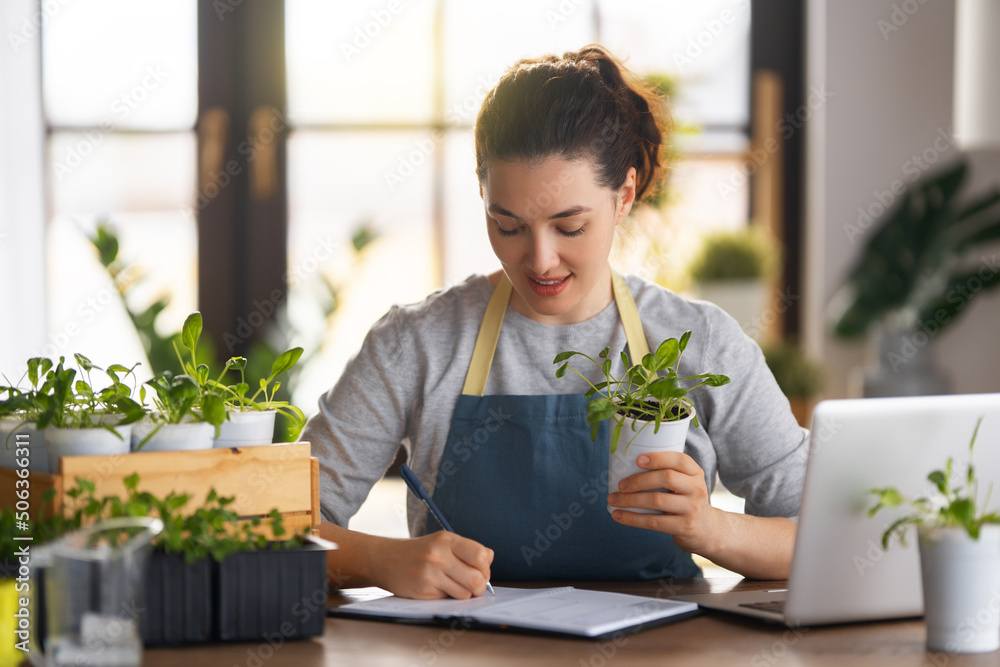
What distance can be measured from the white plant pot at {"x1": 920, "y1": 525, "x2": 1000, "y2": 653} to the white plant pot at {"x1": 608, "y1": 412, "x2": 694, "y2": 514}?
29cm

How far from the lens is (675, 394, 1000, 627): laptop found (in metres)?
1.07

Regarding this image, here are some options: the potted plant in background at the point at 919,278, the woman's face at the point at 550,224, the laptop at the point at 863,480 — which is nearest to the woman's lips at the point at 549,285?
the woman's face at the point at 550,224

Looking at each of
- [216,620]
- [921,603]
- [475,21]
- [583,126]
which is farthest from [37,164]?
[921,603]

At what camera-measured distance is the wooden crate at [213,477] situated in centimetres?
102

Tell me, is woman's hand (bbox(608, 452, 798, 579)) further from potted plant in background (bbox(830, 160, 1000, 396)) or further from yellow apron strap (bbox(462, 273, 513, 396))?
potted plant in background (bbox(830, 160, 1000, 396))

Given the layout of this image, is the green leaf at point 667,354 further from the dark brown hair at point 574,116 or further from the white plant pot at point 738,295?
the white plant pot at point 738,295

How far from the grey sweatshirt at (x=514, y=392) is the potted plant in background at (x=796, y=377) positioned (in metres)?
2.03

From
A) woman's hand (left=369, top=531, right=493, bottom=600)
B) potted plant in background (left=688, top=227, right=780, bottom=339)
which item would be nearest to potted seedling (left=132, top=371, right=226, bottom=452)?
woman's hand (left=369, top=531, right=493, bottom=600)

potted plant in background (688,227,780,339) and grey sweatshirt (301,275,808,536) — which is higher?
potted plant in background (688,227,780,339)

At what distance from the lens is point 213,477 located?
106cm

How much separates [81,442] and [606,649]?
584 mm

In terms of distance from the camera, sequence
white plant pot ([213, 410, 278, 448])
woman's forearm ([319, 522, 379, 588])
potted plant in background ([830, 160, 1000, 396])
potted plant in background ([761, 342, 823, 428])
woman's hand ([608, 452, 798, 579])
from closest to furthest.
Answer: white plant pot ([213, 410, 278, 448]) → woman's hand ([608, 452, 798, 579]) → woman's forearm ([319, 522, 379, 588]) → potted plant in background ([761, 342, 823, 428]) → potted plant in background ([830, 160, 1000, 396])

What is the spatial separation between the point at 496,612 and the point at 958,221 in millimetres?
3275

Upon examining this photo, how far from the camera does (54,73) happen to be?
145 inches
